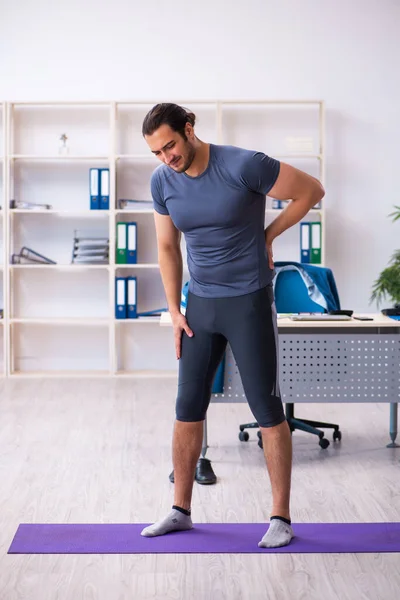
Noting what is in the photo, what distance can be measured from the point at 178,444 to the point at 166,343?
359 centimetres

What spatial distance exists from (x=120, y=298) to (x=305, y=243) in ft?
4.67

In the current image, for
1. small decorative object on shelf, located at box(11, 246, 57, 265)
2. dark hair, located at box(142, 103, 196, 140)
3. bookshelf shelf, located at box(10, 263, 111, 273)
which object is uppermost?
dark hair, located at box(142, 103, 196, 140)

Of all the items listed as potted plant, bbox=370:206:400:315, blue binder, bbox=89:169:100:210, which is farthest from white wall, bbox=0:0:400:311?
blue binder, bbox=89:169:100:210

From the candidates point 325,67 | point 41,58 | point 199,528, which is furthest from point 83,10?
point 199,528

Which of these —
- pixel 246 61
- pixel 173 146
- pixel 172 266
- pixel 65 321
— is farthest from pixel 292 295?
pixel 246 61

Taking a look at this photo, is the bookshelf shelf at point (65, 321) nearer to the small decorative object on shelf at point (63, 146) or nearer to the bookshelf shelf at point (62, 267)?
the bookshelf shelf at point (62, 267)

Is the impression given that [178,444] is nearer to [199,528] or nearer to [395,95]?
[199,528]

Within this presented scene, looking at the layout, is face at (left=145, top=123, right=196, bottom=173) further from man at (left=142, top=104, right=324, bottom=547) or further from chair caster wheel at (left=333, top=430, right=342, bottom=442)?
chair caster wheel at (left=333, top=430, right=342, bottom=442)

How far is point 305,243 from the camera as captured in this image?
6.01 meters

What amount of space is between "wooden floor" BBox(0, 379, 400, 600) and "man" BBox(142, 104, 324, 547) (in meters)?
0.25

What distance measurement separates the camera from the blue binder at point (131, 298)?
6023 mm

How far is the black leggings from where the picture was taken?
8.73 feet

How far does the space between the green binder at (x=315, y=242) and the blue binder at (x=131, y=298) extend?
132 centimetres

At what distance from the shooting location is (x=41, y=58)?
625cm
